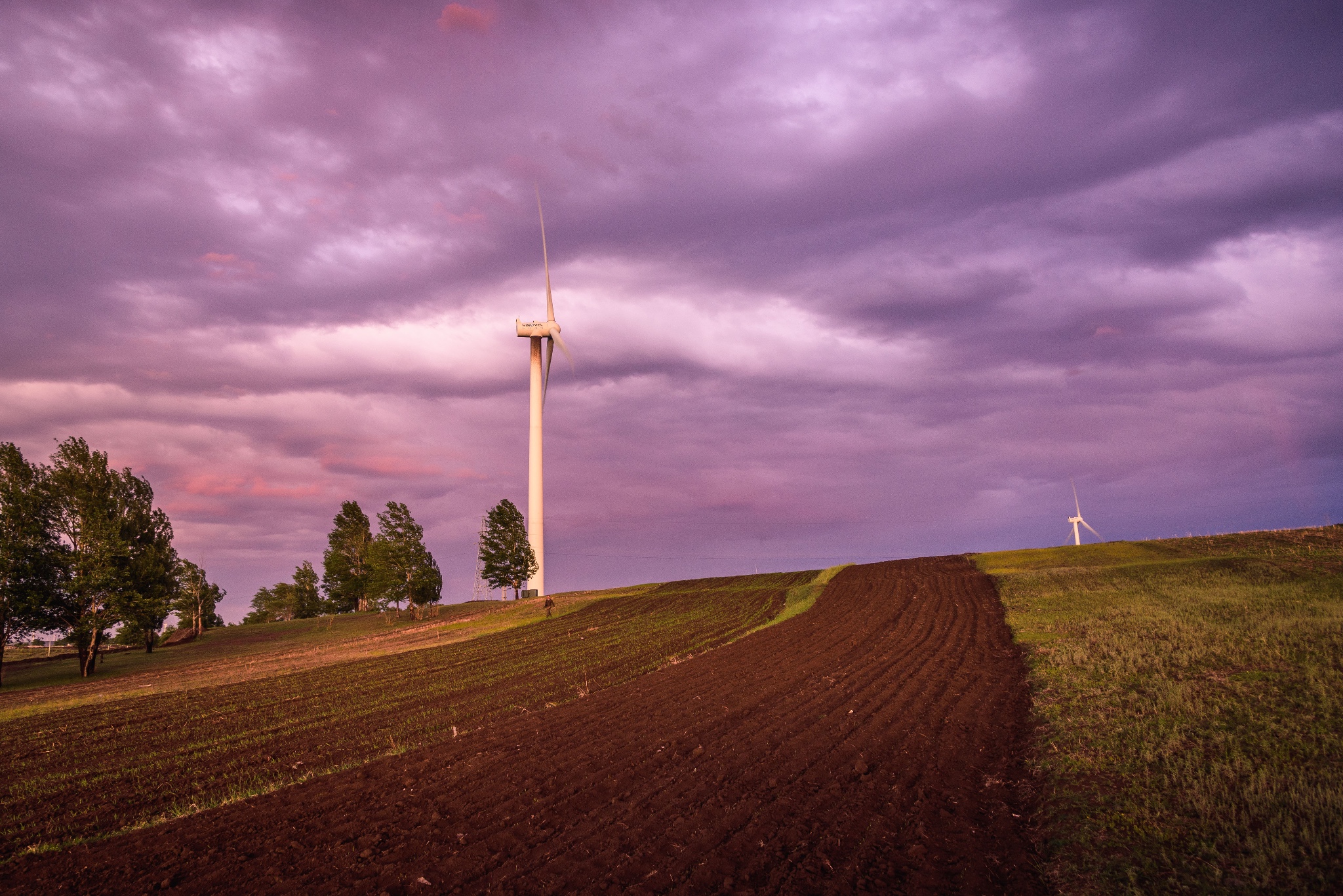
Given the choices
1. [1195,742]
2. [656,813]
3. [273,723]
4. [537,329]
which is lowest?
[273,723]

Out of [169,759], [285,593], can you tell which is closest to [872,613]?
[169,759]

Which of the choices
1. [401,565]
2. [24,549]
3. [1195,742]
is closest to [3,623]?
[24,549]

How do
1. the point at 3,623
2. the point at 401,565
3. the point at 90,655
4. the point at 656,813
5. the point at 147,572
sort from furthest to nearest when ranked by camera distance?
the point at 401,565 < the point at 147,572 < the point at 90,655 < the point at 3,623 < the point at 656,813

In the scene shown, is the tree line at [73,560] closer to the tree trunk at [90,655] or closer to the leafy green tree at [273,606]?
the tree trunk at [90,655]

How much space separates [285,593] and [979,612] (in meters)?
81.2

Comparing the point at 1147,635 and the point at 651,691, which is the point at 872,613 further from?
the point at 651,691

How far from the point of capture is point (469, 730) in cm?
1984

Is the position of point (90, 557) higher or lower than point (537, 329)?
lower

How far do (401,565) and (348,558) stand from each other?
27287 mm

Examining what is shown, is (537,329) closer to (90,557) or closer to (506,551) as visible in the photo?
(506,551)

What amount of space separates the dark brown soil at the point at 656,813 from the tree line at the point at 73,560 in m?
42.0

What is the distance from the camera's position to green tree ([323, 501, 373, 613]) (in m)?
89.8

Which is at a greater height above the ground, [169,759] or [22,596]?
[22,596]

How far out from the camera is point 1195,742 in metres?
14.2
